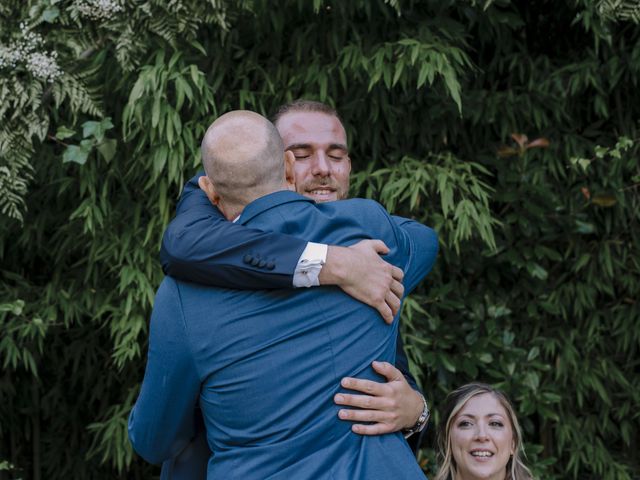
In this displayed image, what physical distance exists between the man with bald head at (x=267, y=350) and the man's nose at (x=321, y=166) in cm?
71

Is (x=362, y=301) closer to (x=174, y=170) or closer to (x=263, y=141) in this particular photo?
(x=263, y=141)

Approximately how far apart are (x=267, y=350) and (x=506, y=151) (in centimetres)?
239

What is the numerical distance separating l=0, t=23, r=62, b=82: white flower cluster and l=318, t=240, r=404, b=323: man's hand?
6.49 feet

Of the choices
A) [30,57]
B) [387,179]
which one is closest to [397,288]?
[387,179]

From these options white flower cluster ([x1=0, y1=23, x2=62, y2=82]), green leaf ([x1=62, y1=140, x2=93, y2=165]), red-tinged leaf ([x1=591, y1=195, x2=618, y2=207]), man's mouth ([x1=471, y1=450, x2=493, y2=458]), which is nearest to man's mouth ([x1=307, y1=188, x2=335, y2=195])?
man's mouth ([x1=471, y1=450, x2=493, y2=458])

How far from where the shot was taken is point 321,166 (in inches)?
95.9

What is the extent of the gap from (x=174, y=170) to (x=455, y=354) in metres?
1.36

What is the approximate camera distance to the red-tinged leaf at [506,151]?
3.78 m

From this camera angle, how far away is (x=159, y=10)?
3330 millimetres

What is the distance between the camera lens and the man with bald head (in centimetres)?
162

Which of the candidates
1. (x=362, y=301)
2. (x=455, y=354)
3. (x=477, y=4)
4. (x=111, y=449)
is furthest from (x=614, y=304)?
(x=362, y=301)

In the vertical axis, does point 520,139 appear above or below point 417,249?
above

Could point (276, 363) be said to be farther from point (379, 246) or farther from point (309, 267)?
point (379, 246)

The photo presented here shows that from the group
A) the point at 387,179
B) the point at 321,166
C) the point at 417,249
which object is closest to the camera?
the point at 417,249
